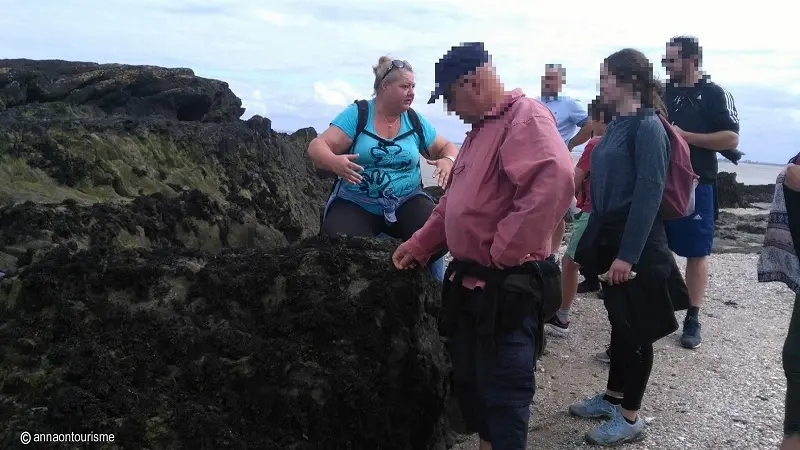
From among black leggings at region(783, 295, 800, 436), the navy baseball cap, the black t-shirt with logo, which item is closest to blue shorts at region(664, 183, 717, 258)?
the black t-shirt with logo

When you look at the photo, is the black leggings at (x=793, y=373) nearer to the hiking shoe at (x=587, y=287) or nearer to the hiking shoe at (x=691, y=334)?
the hiking shoe at (x=691, y=334)

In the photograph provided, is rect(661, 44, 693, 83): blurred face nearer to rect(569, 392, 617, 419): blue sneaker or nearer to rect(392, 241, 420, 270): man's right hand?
rect(569, 392, 617, 419): blue sneaker

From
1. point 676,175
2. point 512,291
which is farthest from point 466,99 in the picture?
point 676,175

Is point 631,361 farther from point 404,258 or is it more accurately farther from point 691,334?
point 691,334

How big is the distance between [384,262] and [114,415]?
1.56 meters

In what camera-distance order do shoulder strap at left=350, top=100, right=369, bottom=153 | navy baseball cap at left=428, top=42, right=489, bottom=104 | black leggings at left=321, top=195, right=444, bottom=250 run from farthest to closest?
black leggings at left=321, top=195, right=444, bottom=250 < shoulder strap at left=350, top=100, right=369, bottom=153 < navy baseball cap at left=428, top=42, right=489, bottom=104

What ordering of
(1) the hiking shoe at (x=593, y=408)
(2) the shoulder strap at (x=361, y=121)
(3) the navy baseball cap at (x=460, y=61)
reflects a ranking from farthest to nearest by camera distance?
(2) the shoulder strap at (x=361, y=121)
(1) the hiking shoe at (x=593, y=408)
(3) the navy baseball cap at (x=460, y=61)

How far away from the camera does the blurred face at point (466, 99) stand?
3.08 meters

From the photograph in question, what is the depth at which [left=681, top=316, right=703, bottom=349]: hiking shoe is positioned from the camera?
602cm

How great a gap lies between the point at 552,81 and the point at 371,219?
330 cm

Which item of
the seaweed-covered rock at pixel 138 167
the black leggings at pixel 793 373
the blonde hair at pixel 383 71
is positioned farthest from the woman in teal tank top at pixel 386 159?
the seaweed-covered rock at pixel 138 167

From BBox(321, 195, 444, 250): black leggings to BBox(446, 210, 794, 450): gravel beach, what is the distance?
4.63ft

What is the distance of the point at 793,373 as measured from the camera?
10.7ft

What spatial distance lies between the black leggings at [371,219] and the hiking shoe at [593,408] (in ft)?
5.03
